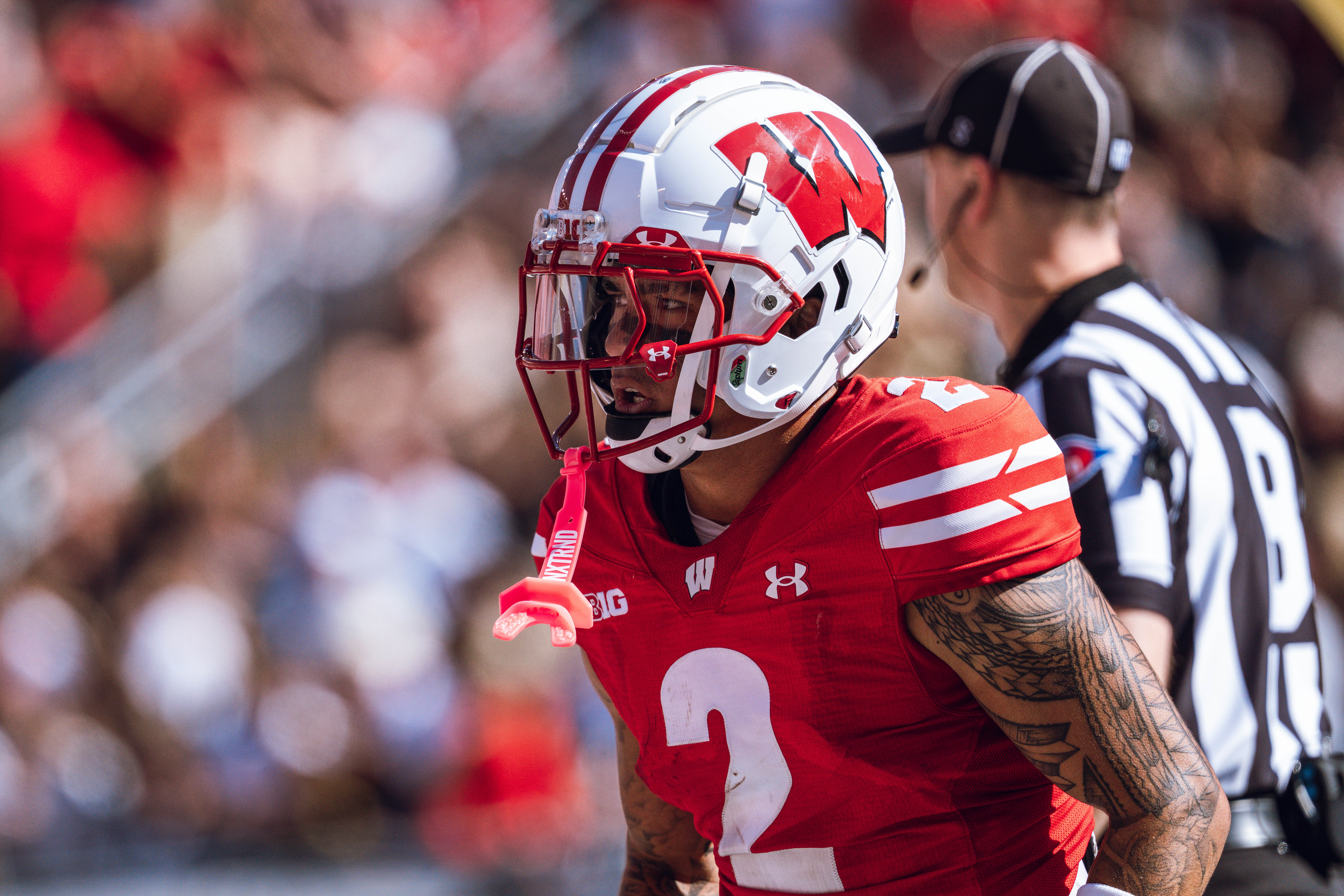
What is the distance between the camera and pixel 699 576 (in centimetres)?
174

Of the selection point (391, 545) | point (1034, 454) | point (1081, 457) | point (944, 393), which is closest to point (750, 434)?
point (944, 393)

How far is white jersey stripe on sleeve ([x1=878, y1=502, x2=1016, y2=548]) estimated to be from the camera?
1.52 m

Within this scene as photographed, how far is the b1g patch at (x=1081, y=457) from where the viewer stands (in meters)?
2.19

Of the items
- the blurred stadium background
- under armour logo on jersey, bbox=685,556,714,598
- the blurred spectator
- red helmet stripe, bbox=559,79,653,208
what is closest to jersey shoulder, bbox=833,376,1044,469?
under armour logo on jersey, bbox=685,556,714,598

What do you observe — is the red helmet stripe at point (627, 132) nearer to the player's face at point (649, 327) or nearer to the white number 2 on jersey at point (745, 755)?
the player's face at point (649, 327)

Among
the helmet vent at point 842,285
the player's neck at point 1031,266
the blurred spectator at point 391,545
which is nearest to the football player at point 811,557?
the helmet vent at point 842,285

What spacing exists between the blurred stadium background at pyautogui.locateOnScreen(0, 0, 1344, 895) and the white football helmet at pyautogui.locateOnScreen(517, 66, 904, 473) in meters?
2.99

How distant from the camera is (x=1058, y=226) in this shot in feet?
8.67

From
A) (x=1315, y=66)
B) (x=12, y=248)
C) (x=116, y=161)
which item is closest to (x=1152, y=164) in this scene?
(x=1315, y=66)

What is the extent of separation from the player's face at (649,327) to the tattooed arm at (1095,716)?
47 centimetres

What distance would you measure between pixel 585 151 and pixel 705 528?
553 millimetres

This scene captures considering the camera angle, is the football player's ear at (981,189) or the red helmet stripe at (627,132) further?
the football player's ear at (981,189)

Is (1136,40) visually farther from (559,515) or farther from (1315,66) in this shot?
(559,515)

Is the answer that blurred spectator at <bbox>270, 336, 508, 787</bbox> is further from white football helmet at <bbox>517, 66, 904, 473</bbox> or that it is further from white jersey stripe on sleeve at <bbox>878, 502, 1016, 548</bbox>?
white jersey stripe on sleeve at <bbox>878, 502, 1016, 548</bbox>
